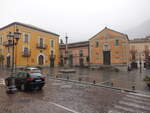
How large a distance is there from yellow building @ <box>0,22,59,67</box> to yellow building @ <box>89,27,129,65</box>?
1362 cm

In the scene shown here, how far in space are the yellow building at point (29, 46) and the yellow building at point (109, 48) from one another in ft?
44.7

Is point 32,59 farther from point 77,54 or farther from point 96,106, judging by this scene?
point 96,106

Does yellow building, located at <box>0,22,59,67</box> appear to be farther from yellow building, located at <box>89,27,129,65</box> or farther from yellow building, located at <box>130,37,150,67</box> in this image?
yellow building, located at <box>130,37,150,67</box>

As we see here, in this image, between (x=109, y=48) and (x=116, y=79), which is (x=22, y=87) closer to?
(x=116, y=79)

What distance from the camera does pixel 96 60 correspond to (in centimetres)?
3080

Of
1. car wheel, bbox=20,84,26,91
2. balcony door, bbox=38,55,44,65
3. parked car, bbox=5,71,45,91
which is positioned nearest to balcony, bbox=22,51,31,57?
balcony door, bbox=38,55,44,65

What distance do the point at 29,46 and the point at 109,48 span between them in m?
21.1

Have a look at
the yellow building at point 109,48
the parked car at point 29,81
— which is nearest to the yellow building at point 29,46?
the yellow building at point 109,48

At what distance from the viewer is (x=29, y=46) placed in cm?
2945

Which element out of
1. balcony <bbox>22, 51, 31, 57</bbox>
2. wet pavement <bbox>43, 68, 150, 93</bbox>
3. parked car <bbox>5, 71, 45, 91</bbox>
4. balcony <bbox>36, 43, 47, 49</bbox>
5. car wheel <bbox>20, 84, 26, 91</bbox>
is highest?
balcony <bbox>36, 43, 47, 49</bbox>

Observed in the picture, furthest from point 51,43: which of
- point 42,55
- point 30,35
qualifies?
point 30,35

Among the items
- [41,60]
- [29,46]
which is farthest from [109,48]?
[29,46]

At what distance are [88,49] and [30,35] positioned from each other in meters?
16.9

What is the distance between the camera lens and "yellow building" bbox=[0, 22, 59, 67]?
27234 millimetres
